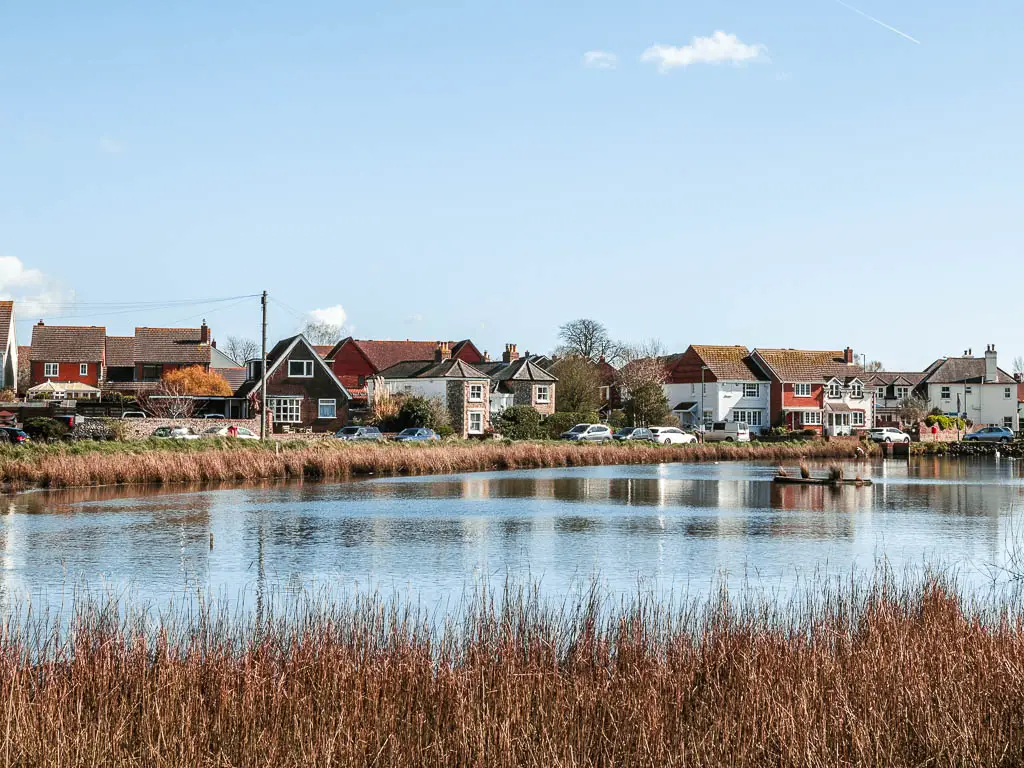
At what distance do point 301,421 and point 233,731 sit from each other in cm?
6454

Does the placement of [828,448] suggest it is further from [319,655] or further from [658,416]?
[319,655]

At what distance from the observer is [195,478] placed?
1697 inches

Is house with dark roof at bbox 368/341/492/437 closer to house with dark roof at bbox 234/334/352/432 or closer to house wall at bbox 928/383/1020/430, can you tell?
house with dark roof at bbox 234/334/352/432

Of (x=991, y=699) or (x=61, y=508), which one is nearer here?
(x=991, y=699)

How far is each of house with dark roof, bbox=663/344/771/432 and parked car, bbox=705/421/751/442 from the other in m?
6.19

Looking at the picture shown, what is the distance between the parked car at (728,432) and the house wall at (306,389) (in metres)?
26.8

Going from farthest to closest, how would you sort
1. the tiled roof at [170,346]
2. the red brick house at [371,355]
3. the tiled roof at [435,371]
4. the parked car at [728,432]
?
the red brick house at [371,355], the tiled roof at [170,346], the parked car at [728,432], the tiled roof at [435,371]

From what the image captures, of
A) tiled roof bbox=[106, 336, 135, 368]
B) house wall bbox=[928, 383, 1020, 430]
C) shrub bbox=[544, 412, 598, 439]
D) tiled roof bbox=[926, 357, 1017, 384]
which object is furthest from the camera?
tiled roof bbox=[926, 357, 1017, 384]

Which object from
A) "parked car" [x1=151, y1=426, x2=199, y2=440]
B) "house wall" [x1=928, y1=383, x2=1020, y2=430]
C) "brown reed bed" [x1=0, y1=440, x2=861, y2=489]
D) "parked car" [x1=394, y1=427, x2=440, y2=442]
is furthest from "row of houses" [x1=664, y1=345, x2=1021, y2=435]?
"parked car" [x1=151, y1=426, x2=199, y2=440]

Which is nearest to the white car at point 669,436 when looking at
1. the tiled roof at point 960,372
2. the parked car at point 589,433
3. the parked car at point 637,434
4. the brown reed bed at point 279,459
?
the parked car at point 637,434

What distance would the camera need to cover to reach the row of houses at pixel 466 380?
73.9 metres

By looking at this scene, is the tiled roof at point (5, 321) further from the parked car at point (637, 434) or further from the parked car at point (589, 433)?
the parked car at point (637, 434)

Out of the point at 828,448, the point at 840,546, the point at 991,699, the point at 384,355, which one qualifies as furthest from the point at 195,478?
the point at 384,355

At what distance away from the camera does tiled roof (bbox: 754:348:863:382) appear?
3696 inches
